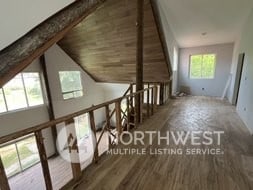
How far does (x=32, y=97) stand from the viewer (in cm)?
482

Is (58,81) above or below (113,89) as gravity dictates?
above

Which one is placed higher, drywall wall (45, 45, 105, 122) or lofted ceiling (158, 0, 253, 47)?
lofted ceiling (158, 0, 253, 47)

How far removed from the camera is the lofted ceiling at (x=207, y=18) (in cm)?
379

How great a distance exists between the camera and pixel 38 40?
1.54 meters

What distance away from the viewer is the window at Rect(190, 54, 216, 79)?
695 cm

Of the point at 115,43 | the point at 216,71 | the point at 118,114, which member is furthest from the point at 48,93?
the point at 216,71

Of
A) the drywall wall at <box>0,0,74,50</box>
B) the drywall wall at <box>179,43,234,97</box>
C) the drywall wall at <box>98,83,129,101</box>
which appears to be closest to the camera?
the drywall wall at <box>0,0,74,50</box>

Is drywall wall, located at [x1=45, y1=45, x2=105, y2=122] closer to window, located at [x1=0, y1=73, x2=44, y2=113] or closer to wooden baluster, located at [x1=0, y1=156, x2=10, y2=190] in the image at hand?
window, located at [x1=0, y1=73, x2=44, y2=113]

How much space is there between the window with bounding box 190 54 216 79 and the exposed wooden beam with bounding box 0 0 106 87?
22.1ft

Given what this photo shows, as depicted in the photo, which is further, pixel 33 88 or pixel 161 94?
pixel 161 94

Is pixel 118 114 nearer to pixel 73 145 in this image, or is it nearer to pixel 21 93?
pixel 73 145

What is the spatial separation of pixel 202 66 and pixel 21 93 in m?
7.91

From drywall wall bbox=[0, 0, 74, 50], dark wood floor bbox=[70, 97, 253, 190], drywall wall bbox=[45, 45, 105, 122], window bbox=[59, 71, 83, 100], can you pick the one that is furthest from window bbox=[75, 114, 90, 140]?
drywall wall bbox=[0, 0, 74, 50]

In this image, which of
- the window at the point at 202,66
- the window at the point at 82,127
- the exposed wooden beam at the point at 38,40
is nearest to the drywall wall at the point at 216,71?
the window at the point at 202,66
